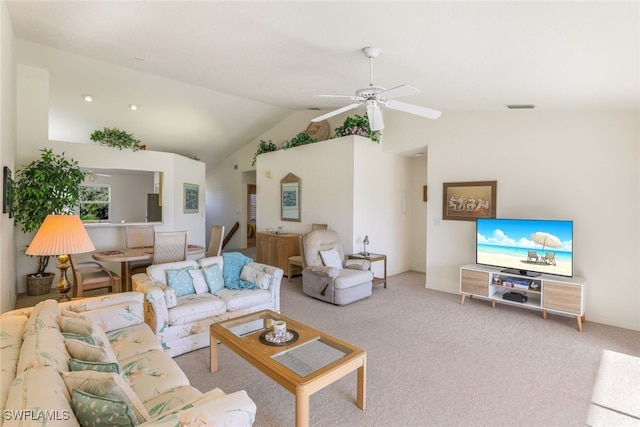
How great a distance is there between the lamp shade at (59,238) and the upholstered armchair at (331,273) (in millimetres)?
2856

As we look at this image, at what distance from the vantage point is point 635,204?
363 cm

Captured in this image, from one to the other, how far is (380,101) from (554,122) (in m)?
2.65

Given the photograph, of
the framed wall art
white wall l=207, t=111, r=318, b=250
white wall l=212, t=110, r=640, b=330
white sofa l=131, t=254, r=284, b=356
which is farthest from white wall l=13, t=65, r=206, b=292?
the framed wall art

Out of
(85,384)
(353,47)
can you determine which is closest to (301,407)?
(85,384)

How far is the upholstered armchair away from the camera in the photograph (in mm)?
4434

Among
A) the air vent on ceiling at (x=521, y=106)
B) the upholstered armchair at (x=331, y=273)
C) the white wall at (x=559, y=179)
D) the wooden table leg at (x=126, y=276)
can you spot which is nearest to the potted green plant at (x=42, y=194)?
the wooden table leg at (x=126, y=276)

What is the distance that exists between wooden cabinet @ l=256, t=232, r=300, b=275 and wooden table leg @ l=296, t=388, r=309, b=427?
13.9ft

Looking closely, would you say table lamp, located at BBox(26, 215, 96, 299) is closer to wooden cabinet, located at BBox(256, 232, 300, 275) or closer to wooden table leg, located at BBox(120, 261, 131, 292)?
wooden table leg, located at BBox(120, 261, 131, 292)

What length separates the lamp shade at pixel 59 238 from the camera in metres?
2.35

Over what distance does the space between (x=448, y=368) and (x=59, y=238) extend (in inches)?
129

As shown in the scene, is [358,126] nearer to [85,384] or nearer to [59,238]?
[59,238]

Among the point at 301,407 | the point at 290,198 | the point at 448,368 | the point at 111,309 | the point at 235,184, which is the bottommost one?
the point at 448,368

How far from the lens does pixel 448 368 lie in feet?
9.07

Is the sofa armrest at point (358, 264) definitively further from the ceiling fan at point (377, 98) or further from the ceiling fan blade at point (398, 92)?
the ceiling fan blade at point (398, 92)
